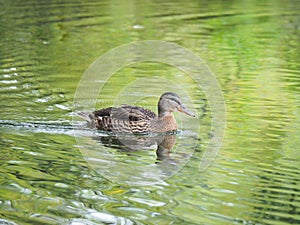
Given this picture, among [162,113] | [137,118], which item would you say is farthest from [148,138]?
[162,113]

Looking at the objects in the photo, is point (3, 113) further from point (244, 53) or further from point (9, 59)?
point (244, 53)

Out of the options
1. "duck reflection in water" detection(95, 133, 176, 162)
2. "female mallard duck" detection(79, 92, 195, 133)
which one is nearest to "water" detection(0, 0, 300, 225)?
"duck reflection in water" detection(95, 133, 176, 162)

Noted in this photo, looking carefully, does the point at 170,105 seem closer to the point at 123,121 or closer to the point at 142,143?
the point at 123,121

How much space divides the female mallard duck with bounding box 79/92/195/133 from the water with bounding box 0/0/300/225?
→ 187mm

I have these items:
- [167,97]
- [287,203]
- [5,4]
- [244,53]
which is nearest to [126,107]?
[167,97]

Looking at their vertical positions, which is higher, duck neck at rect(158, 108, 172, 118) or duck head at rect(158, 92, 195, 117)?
duck head at rect(158, 92, 195, 117)

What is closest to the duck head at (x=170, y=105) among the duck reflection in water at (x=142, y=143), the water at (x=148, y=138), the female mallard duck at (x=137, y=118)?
the female mallard duck at (x=137, y=118)

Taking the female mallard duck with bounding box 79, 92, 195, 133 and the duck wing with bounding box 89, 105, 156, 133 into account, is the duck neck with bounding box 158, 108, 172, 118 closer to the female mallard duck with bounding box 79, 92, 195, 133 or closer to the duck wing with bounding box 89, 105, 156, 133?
the female mallard duck with bounding box 79, 92, 195, 133

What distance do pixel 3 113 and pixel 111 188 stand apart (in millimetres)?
2949

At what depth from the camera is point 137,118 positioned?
9250 mm

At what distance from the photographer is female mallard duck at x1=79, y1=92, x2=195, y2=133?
922 centimetres

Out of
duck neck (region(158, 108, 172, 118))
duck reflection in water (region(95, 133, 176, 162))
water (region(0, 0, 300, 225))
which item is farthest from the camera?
duck neck (region(158, 108, 172, 118))

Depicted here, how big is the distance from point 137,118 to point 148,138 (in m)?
0.27

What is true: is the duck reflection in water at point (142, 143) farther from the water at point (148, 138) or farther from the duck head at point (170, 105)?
the duck head at point (170, 105)
